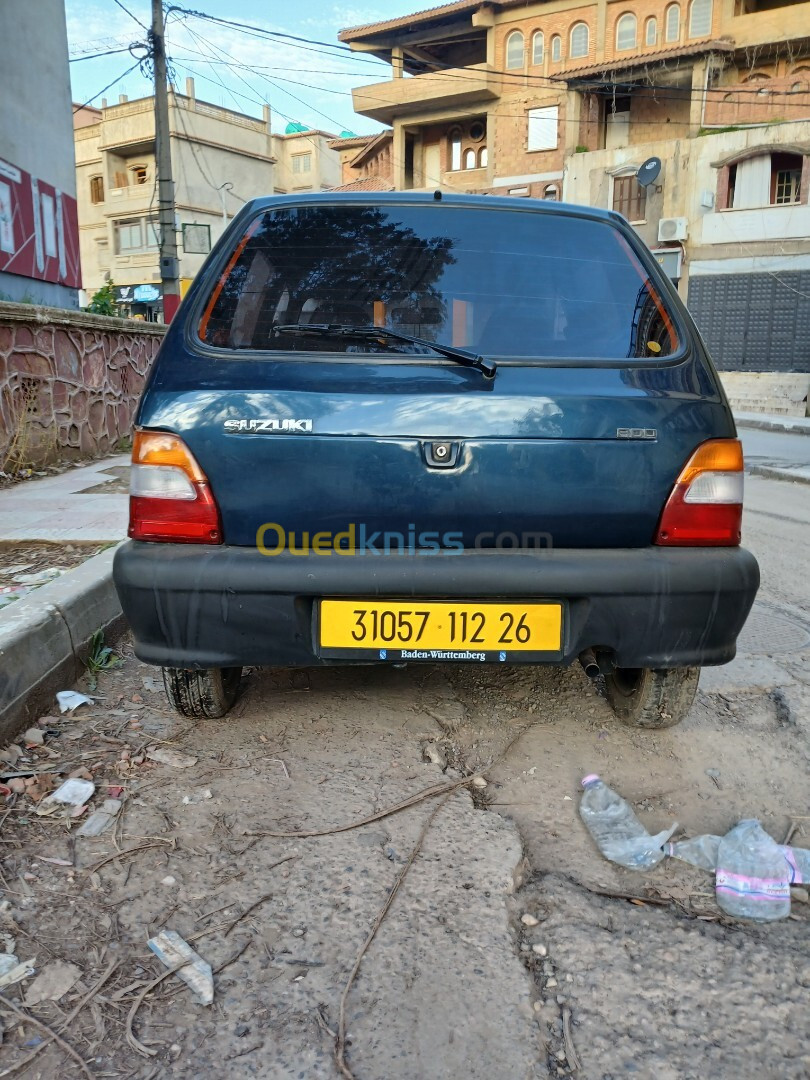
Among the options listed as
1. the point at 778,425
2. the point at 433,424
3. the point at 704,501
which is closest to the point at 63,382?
the point at 433,424

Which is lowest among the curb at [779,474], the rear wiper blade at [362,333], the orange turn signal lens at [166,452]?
the curb at [779,474]

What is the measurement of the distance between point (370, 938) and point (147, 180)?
151 feet

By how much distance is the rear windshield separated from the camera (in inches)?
94.0

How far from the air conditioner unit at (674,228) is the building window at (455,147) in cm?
1166

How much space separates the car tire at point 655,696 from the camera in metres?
2.65

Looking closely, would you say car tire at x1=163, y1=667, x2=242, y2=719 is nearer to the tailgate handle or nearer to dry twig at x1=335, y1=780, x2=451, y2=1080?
dry twig at x1=335, y1=780, x2=451, y2=1080

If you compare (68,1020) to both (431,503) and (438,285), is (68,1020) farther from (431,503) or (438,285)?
(438,285)

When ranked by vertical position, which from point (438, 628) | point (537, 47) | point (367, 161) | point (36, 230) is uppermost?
point (537, 47)

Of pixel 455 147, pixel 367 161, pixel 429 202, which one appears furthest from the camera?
pixel 367 161

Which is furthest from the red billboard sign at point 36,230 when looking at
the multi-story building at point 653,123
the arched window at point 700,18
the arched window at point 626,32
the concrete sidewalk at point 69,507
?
the arched window at point 700,18

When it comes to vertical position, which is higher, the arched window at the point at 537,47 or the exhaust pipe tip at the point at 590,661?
the arched window at the point at 537,47

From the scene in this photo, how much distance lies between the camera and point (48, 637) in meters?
3.08

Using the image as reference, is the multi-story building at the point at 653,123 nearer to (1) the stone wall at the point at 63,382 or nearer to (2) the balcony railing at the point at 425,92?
(2) the balcony railing at the point at 425,92

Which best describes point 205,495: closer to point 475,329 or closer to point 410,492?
point 410,492
